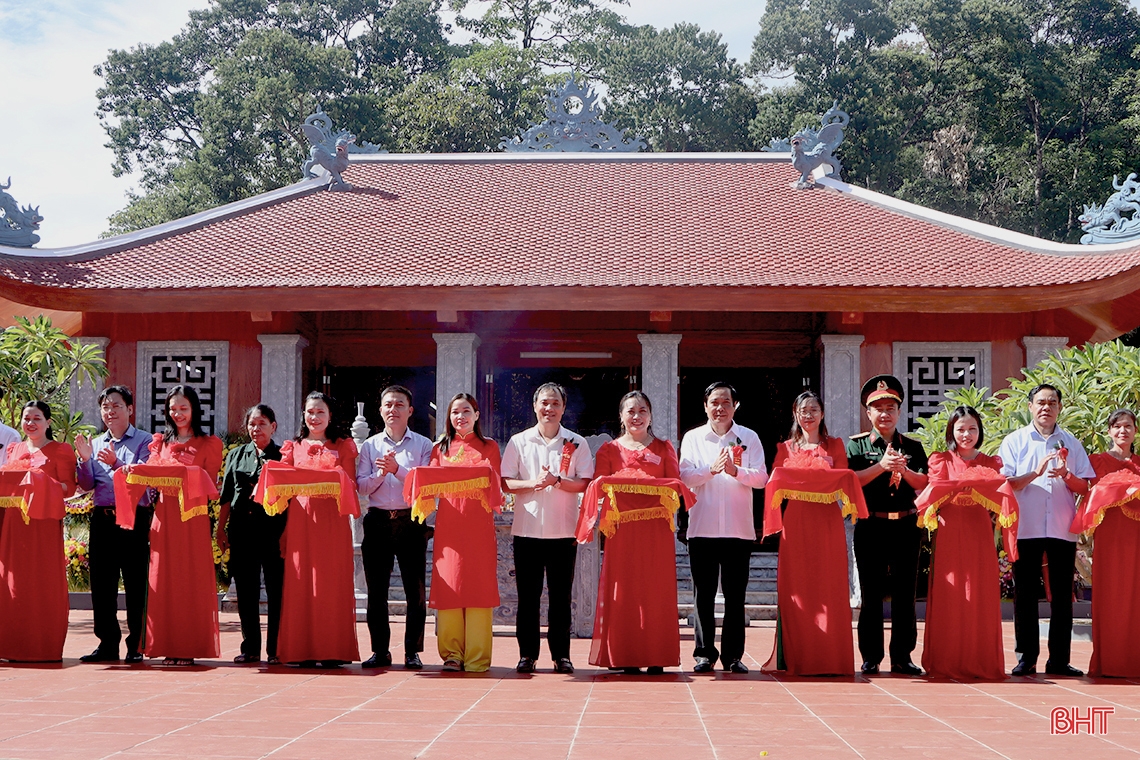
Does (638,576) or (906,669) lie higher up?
(638,576)

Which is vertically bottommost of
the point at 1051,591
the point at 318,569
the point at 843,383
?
the point at 1051,591

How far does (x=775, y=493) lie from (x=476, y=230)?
8424 mm

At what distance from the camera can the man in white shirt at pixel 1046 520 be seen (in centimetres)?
617

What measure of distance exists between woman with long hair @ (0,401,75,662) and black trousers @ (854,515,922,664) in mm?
4255

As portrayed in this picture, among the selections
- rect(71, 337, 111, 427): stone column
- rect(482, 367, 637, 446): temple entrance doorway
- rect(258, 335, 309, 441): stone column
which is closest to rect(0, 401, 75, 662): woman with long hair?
rect(258, 335, 309, 441): stone column

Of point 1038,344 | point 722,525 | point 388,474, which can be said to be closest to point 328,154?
point 1038,344

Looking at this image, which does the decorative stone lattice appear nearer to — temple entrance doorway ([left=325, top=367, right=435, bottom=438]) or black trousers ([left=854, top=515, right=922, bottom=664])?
temple entrance doorway ([left=325, top=367, right=435, bottom=438])

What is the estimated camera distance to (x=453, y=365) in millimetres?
13047

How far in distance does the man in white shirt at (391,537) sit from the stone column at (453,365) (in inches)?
259

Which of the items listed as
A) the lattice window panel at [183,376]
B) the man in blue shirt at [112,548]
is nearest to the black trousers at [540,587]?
the man in blue shirt at [112,548]

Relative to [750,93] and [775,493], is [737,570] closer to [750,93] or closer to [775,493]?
[775,493]

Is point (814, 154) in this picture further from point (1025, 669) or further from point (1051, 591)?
point (1025, 669)

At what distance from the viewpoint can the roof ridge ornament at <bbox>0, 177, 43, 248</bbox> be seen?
12.5 m

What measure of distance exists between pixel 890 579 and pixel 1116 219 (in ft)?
25.8
